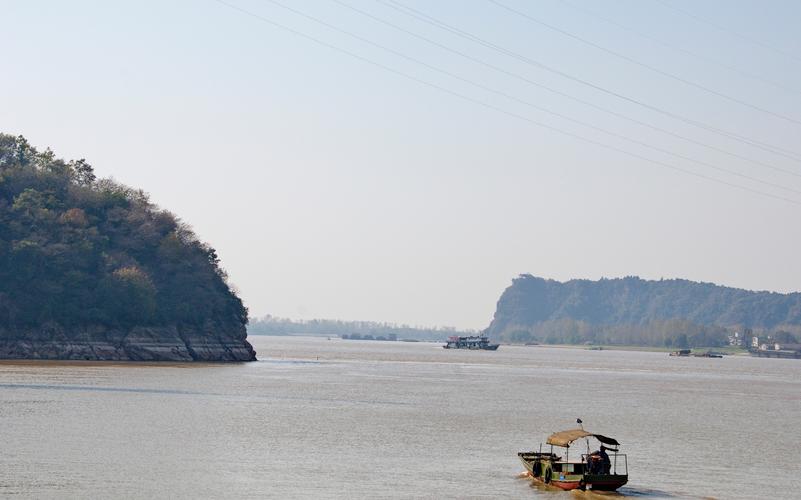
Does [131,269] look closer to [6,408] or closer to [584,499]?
[6,408]

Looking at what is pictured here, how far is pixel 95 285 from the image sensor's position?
178m

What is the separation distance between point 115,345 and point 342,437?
337 feet

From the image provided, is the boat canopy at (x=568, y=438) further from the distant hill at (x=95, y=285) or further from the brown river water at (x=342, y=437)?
the distant hill at (x=95, y=285)

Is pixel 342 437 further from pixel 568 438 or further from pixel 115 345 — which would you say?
pixel 115 345

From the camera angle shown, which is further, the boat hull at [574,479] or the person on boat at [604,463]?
the person on boat at [604,463]

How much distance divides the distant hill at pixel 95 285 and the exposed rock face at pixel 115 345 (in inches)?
6.5

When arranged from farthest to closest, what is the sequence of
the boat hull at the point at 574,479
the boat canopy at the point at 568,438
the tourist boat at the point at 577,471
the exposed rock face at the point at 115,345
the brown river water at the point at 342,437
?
the exposed rock face at the point at 115,345 → the boat canopy at the point at 568,438 → the tourist boat at the point at 577,471 → the boat hull at the point at 574,479 → the brown river water at the point at 342,437

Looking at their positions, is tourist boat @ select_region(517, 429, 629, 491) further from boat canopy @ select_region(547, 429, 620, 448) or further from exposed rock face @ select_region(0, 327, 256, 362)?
exposed rock face @ select_region(0, 327, 256, 362)

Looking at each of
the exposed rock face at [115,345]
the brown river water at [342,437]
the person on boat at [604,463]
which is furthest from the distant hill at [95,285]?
the person on boat at [604,463]

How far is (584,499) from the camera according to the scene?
54.7 meters

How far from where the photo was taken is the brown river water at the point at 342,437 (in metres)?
55.7

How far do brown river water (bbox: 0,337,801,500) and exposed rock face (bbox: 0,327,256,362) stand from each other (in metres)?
24.9

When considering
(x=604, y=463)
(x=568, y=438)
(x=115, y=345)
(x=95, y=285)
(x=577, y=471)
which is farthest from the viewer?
(x=95, y=285)

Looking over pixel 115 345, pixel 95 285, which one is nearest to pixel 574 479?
pixel 115 345
